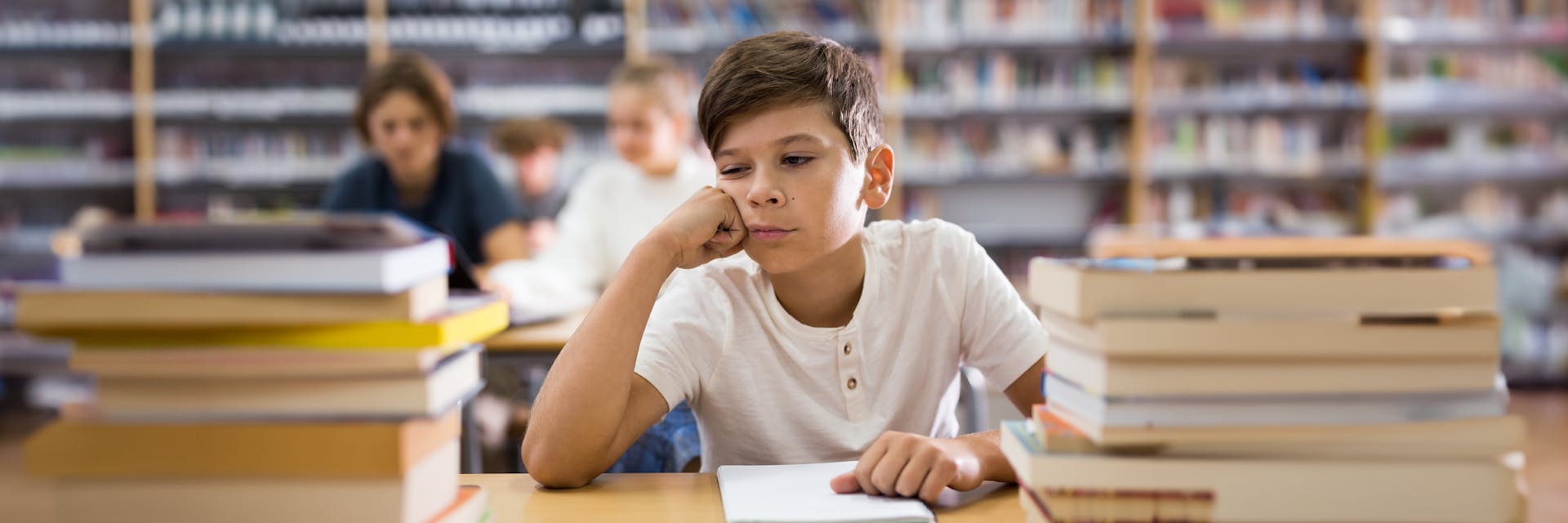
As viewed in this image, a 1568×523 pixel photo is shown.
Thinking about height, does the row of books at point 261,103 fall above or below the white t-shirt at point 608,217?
above

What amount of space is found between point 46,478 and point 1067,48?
5.12m

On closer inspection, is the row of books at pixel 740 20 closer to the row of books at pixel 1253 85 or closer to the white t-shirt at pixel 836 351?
the row of books at pixel 1253 85

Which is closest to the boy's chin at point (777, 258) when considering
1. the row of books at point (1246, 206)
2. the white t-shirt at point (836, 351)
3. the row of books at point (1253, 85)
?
the white t-shirt at point (836, 351)

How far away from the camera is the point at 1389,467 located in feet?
2.47

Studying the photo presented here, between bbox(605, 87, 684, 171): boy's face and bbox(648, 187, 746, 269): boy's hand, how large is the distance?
6.23 feet

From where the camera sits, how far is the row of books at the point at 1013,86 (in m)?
5.11

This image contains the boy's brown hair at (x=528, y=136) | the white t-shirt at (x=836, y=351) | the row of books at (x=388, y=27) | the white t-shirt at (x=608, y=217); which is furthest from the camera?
the row of books at (x=388, y=27)

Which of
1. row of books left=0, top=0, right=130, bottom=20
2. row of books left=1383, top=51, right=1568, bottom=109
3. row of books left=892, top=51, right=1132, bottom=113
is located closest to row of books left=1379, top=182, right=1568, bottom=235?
row of books left=1383, top=51, right=1568, bottom=109

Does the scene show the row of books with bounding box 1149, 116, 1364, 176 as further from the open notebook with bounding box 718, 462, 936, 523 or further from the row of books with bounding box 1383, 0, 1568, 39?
the open notebook with bounding box 718, 462, 936, 523

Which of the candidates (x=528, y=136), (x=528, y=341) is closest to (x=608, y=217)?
(x=528, y=341)

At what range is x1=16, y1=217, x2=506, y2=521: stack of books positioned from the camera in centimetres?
70

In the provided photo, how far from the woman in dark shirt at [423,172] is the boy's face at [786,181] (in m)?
1.91

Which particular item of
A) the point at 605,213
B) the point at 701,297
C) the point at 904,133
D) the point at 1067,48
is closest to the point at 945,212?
the point at 904,133

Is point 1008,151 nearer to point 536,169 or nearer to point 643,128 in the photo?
point 536,169
